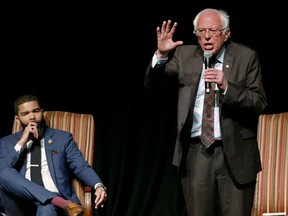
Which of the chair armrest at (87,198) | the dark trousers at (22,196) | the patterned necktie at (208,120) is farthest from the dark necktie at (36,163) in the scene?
the patterned necktie at (208,120)

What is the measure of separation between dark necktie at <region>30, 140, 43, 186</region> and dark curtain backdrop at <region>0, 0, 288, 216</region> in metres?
1.04

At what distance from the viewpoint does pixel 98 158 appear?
518cm

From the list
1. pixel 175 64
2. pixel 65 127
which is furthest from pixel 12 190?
pixel 175 64

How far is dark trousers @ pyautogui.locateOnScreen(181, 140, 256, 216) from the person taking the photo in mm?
3064

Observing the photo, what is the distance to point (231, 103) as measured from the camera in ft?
9.73

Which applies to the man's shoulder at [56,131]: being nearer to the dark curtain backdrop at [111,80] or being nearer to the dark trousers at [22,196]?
the dark trousers at [22,196]

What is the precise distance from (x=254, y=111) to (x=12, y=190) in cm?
150

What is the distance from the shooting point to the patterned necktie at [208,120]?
3.05 metres

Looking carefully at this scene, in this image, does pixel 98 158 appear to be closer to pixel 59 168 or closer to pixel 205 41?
pixel 59 168

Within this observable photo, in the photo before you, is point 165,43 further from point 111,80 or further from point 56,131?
point 111,80

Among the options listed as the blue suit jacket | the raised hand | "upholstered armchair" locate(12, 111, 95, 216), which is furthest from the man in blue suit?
the raised hand

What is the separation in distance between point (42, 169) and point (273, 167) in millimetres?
1342

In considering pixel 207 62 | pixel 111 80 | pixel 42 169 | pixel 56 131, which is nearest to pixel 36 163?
pixel 42 169

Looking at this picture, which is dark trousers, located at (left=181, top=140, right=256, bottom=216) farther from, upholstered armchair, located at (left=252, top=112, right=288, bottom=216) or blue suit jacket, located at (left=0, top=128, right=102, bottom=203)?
blue suit jacket, located at (left=0, top=128, right=102, bottom=203)
